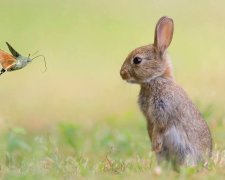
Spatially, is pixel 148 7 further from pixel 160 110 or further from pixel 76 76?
pixel 160 110

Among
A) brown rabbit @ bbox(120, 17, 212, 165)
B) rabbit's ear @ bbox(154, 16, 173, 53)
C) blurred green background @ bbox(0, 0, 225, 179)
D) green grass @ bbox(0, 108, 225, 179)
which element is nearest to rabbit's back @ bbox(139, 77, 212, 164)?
brown rabbit @ bbox(120, 17, 212, 165)

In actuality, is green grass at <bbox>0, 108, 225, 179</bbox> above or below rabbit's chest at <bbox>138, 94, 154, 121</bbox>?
below

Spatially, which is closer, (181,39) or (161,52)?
(161,52)

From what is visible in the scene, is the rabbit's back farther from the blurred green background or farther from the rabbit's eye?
the blurred green background

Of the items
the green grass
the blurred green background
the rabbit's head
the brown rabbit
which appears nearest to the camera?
the green grass

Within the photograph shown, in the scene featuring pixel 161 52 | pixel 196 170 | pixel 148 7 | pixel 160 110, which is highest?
pixel 148 7

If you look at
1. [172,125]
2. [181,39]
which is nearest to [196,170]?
[172,125]

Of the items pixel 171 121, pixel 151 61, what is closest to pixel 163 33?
pixel 151 61
